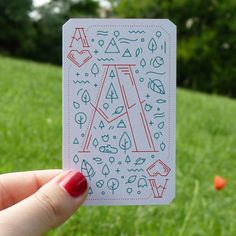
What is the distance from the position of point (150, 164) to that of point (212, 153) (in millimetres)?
2414

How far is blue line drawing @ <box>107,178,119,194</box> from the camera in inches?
42.8

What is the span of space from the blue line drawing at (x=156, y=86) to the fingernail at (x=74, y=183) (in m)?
0.21

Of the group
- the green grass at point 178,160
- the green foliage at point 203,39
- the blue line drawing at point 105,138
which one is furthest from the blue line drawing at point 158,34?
the green foliage at point 203,39

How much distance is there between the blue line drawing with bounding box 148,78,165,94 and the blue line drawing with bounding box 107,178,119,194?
0.19 m

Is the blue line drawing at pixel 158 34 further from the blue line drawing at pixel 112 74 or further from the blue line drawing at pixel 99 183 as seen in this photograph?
the blue line drawing at pixel 99 183

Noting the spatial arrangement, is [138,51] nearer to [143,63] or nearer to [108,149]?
[143,63]

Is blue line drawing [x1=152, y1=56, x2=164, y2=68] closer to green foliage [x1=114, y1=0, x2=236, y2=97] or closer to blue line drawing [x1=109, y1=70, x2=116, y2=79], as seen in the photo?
blue line drawing [x1=109, y1=70, x2=116, y2=79]

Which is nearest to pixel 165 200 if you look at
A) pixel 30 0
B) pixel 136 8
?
pixel 30 0

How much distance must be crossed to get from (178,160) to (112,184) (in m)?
2.02

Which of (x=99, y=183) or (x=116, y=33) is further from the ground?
(x=116, y=33)

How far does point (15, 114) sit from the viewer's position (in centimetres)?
347

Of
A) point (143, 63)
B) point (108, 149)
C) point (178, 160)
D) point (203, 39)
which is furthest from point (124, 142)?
point (203, 39)

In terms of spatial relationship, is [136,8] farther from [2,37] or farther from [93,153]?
[93,153]

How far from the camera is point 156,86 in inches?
42.9
